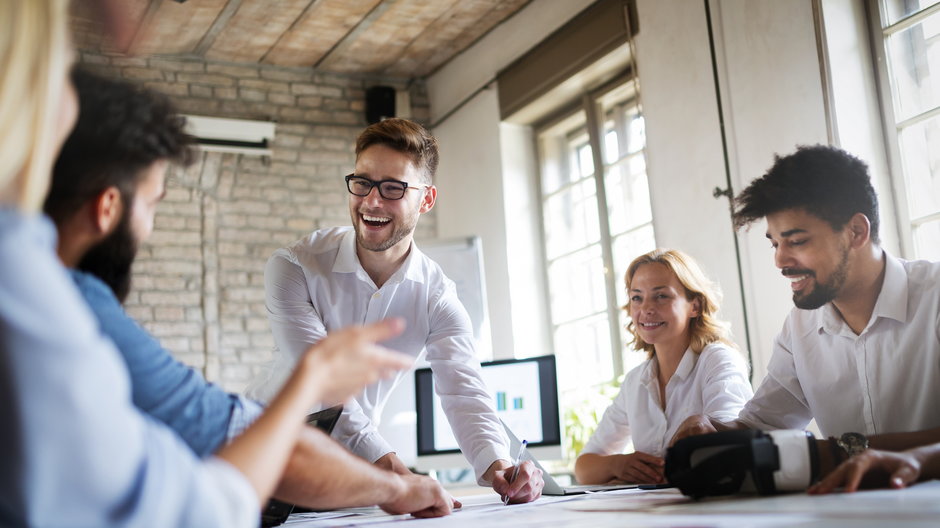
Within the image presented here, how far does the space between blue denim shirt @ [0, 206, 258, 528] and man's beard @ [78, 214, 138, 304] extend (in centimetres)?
30

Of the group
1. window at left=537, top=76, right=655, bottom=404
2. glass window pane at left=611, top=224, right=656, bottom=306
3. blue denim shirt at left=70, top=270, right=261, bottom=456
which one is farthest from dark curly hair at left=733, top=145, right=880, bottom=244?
glass window pane at left=611, top=224, right=656, bottom=306

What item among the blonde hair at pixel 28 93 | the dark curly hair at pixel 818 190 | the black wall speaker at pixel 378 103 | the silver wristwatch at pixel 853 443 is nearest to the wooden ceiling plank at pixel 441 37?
the black wall speaker at pixel 378 103

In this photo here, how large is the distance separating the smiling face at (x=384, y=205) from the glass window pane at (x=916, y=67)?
234 cm

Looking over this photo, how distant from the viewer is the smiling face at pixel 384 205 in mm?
2691

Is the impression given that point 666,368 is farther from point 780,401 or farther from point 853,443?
point 853,443

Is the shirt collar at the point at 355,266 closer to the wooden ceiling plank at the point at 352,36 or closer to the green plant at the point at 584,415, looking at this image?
the green plant at the point at 584,415

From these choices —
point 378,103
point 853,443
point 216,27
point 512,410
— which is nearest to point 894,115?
point 512,410

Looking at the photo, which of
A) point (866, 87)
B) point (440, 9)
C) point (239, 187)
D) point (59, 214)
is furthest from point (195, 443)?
point (239, 187)

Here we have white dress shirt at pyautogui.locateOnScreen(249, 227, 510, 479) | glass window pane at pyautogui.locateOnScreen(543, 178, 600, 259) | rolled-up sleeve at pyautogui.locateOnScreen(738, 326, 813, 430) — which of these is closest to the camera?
rolled-up sleeve at pyautogui.locateOnScreen(738, 326, 813, 430)

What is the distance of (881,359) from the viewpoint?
2061 mm

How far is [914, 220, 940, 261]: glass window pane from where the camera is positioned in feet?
12.1

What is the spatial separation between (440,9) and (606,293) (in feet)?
6.87

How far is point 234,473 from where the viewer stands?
0.81 metres

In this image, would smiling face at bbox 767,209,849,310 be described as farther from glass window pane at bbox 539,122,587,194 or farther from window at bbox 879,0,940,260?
glass window pane at bbox 539,122,587,194
